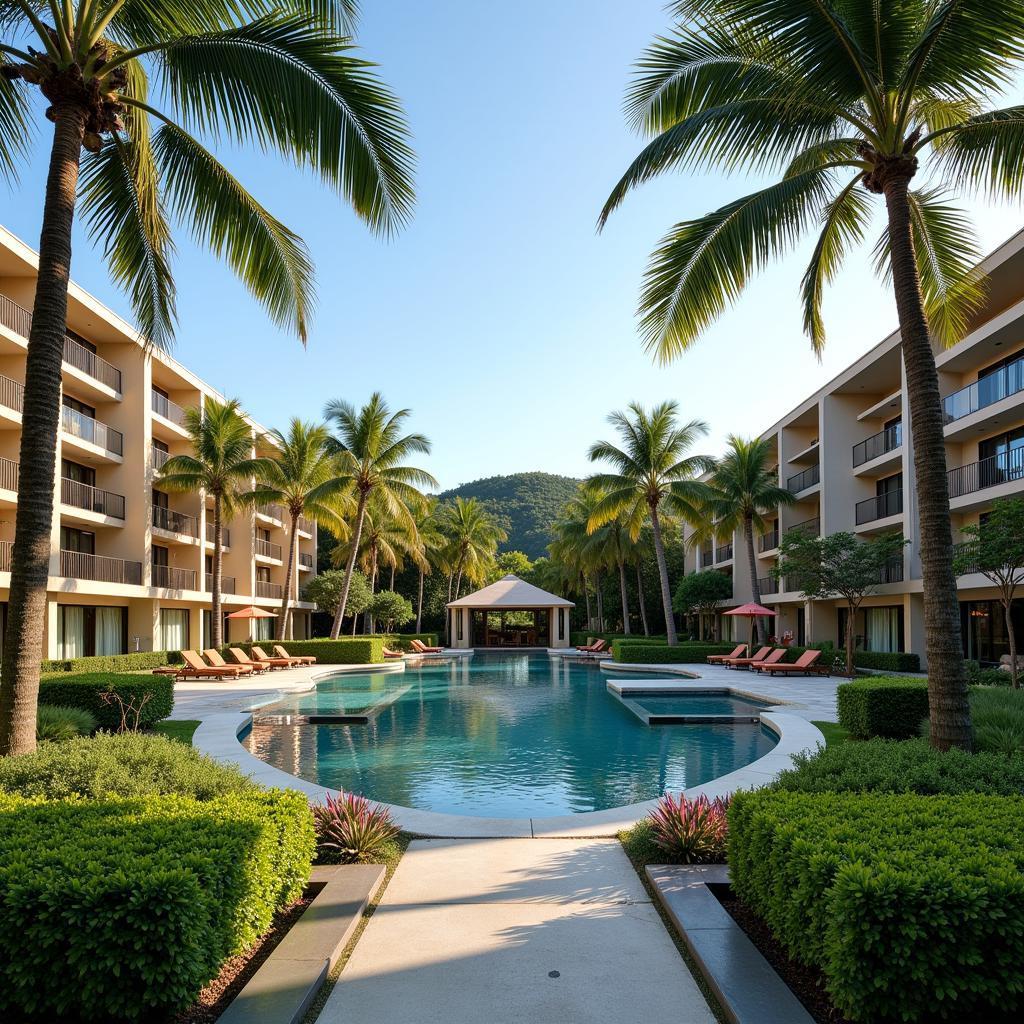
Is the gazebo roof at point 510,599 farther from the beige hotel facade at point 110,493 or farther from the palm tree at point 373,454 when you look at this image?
the beige hotel facade at point 110,493

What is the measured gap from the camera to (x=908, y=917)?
3.29 m

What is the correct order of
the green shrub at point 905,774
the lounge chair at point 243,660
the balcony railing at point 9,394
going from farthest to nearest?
the lounge chair at point 243,660 → the balcony railing at point 9,394 → the green shrub at point 905,774

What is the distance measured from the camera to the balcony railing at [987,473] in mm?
21325

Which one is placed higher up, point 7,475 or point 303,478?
point 303,478

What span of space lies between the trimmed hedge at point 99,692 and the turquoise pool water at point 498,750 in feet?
5.80

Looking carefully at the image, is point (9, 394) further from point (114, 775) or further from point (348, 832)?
point (348, 832)

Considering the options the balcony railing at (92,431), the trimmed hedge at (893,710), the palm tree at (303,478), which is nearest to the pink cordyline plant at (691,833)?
the trimmed hedge at (893,710)

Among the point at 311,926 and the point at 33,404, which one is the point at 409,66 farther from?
the point at 311,926

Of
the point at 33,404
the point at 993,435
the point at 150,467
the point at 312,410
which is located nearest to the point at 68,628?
the point at 150,467

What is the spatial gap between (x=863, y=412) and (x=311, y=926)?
106ft

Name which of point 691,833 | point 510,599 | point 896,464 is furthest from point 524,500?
point 691,833

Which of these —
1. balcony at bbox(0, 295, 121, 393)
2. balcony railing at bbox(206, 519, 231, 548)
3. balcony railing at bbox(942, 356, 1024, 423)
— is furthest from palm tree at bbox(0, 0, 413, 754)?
balcony railing at bbox(206, 519, 231, 548)

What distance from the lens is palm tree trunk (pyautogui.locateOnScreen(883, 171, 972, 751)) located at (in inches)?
283

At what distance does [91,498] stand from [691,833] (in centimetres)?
2586
